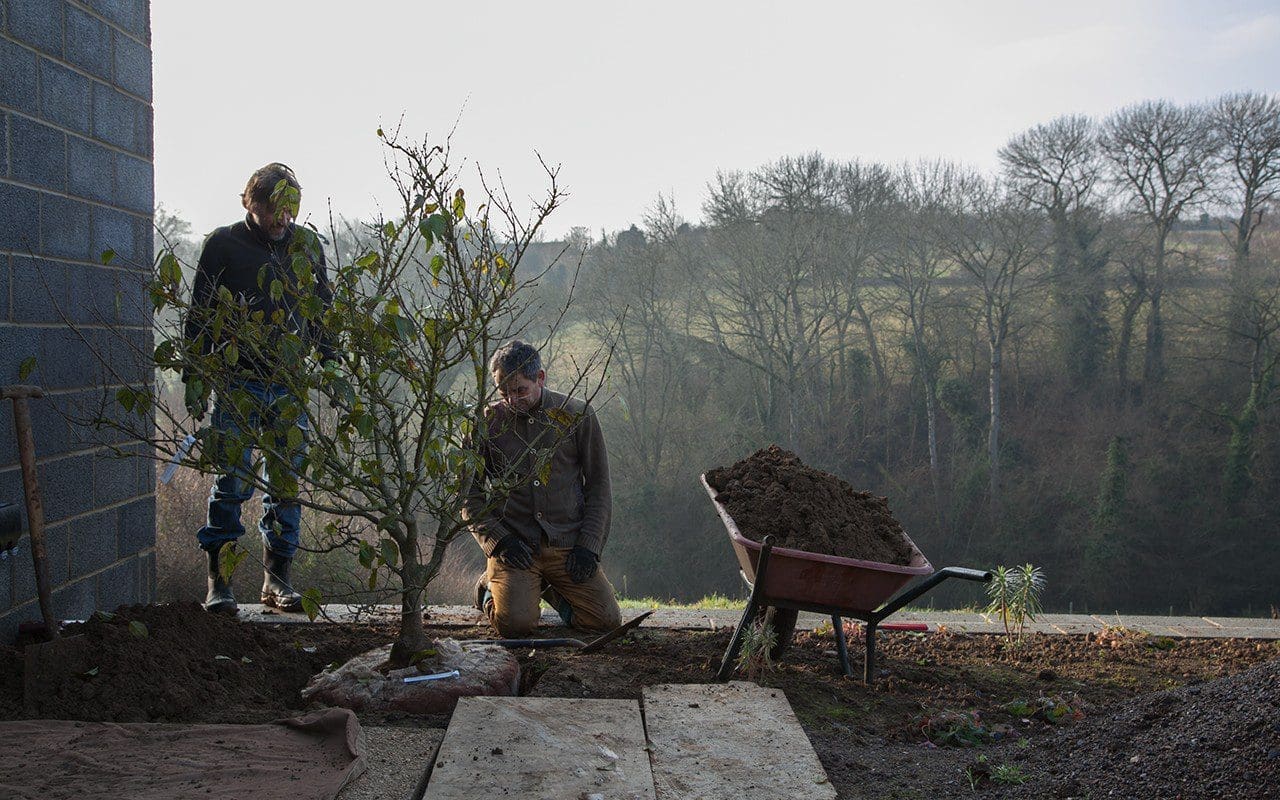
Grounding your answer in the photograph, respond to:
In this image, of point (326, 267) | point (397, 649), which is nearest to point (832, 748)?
point (397, 649)

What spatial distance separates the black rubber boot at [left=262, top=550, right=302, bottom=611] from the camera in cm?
473

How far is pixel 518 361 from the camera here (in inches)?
166

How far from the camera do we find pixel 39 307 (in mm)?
3828

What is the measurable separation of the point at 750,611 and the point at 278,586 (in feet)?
7.83

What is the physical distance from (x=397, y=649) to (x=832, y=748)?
1.58 m

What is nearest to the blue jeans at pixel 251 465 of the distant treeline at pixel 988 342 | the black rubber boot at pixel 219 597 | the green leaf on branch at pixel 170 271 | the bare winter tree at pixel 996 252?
the black rubber boot at pixel 219 597

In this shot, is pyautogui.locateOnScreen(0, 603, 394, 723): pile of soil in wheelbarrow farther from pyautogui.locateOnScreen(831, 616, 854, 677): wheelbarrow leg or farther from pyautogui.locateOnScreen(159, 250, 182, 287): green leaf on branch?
pyautogui.locateOnScreen(831, 616, 854, 677): wheelbarrow leg

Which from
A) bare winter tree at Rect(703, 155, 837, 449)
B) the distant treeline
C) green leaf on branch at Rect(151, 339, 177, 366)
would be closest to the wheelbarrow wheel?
green leaf on branch at Rect(151, 339, 177, 366)

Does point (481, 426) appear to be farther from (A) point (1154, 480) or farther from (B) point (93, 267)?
(A) point (1154, 480)

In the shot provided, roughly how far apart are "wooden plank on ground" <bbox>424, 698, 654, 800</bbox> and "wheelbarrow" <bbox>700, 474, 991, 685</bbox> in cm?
64

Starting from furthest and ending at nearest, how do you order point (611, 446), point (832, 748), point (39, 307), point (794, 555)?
point (611, 446) → point (39, 307) → point (794, 555) → point (832, 748)

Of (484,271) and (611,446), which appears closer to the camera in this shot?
(484,271)

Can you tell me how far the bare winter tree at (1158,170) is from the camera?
28984 mm

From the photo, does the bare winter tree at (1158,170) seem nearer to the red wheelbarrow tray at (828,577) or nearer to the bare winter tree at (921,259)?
the bare winter tree at (921,259)
